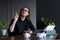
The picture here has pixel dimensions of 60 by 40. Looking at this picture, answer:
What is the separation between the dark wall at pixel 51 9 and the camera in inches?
169

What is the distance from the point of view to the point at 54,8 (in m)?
4.33

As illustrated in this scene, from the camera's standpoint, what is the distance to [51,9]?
14.3ft

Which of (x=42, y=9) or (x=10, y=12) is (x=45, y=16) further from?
(x=10, y=12)

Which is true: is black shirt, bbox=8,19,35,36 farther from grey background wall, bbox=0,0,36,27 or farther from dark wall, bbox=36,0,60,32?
grey background wall, bbox=0,0,36,27

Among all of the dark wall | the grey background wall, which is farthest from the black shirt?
the grey background wall

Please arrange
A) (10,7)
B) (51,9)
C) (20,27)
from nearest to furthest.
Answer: (20,27) → (51,9) → (10,7)

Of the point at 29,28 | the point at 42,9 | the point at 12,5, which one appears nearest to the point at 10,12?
the point at 12,5

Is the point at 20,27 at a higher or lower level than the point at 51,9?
lower

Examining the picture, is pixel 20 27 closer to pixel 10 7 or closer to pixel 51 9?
pixel 51 9

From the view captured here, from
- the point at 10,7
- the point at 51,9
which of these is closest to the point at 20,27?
the point at 51,9

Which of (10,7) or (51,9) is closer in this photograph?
A: (51,9)

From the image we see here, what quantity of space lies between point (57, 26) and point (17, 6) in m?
1.49

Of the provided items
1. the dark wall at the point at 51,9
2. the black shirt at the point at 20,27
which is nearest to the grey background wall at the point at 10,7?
the dark wall at the point at 51,9

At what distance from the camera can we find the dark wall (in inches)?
169
